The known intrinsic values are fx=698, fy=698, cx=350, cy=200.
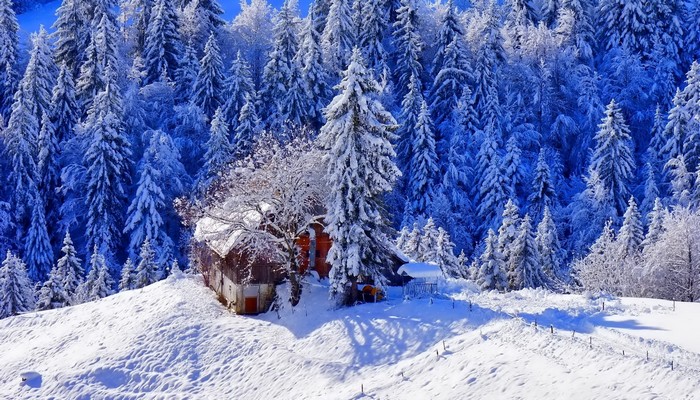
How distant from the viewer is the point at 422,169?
67375 millimetres

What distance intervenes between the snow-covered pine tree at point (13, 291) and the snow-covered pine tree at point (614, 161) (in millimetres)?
47964

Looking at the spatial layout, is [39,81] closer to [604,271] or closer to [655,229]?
[604,271]

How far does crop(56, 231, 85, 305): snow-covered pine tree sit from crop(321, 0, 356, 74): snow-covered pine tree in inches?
1318

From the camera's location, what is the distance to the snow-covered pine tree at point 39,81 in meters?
67.5

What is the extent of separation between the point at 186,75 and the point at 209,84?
4.25 meters

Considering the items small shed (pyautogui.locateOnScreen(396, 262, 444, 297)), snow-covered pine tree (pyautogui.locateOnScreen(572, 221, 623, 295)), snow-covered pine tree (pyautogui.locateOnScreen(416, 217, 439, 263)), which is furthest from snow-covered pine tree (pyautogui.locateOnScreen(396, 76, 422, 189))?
small shed (pyautogui.locateOnScreen(396, 262, 444, 297))

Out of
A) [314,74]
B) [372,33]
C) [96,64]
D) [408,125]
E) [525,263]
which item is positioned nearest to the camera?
[525,263]

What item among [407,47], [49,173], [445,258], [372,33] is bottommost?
[445,258]

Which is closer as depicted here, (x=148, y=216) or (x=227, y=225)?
(x=227, y=225)

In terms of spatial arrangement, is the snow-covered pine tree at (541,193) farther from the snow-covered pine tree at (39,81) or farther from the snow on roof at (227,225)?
the snow-covered pine tree at (39,81)

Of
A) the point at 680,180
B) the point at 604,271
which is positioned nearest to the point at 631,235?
the point at 604,271

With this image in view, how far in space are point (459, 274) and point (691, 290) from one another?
15.6 meters

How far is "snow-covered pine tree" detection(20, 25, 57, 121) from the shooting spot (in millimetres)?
67500

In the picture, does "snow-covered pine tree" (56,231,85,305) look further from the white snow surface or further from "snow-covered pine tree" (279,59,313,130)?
"snow-covered pine tree" (279,59,313,130)
